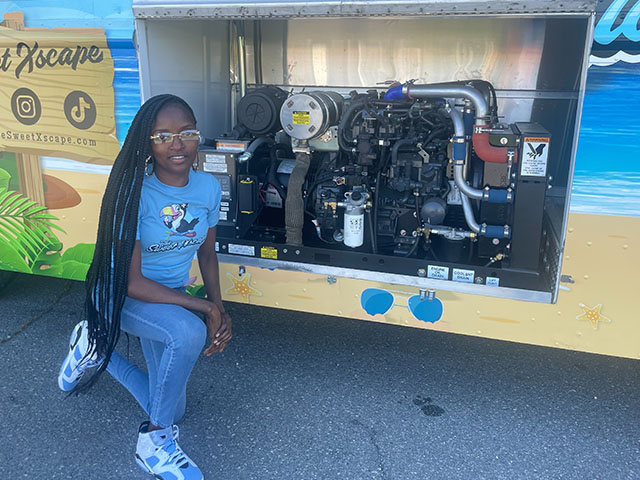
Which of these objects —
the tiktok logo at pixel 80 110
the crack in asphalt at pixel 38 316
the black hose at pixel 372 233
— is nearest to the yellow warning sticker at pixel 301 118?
the black hose at pixel 372 233

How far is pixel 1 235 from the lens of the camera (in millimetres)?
3451

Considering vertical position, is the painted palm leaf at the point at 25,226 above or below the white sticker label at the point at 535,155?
below

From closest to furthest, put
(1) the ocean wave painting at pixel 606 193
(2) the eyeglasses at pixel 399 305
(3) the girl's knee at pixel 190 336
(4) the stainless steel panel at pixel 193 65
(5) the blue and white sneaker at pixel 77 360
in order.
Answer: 1. (3) the girl's knee at pixel 190 336
2. (1) the ocean wave painting at pixel 606 193
3. (5) the blue and white sneaker at pixel 77 360
4. (2) the eyeglasses at pixel 399 305
5. (4) the stainless steel panel at pixel 193 65

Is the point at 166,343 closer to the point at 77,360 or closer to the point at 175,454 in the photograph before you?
the point at 175,454

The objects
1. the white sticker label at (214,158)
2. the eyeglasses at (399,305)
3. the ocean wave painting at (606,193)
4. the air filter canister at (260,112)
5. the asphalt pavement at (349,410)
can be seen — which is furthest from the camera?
the air filter canister at (260,112)

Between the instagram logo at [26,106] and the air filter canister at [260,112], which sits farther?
the air filter canister at [260,112]

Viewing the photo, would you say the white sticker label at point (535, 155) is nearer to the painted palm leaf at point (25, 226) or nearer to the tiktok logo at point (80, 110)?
the tiktok logo at point (80, 110)

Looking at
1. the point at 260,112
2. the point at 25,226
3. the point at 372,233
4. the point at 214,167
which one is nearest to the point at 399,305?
the point at 372,233

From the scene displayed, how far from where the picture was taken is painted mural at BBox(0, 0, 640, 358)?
2.21 meters

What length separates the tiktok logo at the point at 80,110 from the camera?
305cm

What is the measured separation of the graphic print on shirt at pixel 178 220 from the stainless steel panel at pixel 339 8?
0.96 meters

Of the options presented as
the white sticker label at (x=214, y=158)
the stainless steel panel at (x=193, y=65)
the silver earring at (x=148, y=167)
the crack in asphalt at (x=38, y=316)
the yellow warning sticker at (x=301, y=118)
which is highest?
the stainless steel panel at (x=193, y=65)

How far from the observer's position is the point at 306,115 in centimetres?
313

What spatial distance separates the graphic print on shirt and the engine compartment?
75 cm
